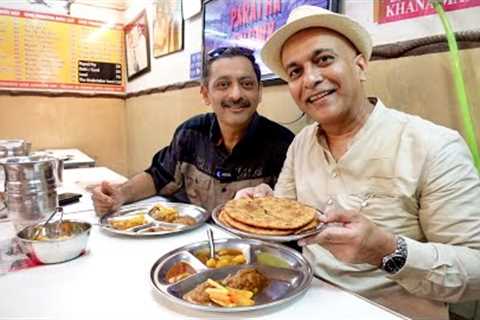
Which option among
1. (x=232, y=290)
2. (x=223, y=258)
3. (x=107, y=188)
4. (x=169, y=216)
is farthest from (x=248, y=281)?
(x=107, y=188)

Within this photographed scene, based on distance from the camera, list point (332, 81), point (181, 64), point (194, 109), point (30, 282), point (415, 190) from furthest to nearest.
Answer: point (181, 64) < point (194, 109) < point (332, 81) < point (415, 190) < point (30, 282)

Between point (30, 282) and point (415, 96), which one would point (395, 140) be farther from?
point (30, 282)

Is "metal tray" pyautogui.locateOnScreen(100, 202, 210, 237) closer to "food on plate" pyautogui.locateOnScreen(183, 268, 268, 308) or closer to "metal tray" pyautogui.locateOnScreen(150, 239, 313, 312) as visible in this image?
"metal tray" pyautogui.locateOnScreen(150, 239, 313, 312)

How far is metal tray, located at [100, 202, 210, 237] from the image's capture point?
126 cm

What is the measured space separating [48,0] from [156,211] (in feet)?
12.8

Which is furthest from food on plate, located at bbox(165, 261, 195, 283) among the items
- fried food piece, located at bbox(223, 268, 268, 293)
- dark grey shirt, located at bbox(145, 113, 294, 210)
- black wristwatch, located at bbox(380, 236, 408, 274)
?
dark grey shirt, located at bbox(145, 113, 294, 210)

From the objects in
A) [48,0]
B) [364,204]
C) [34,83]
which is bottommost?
[364,204]

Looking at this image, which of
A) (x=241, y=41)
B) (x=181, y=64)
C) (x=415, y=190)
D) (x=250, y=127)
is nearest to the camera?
(x=415, y=190)

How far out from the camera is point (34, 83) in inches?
162

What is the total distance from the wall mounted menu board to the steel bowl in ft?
12.1

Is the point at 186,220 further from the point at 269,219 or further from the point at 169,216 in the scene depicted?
the point at 269,219

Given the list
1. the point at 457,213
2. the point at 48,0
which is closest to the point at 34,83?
the point at 48,0

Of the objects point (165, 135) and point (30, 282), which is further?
point (165, 135)

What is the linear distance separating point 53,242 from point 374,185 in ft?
3.27
